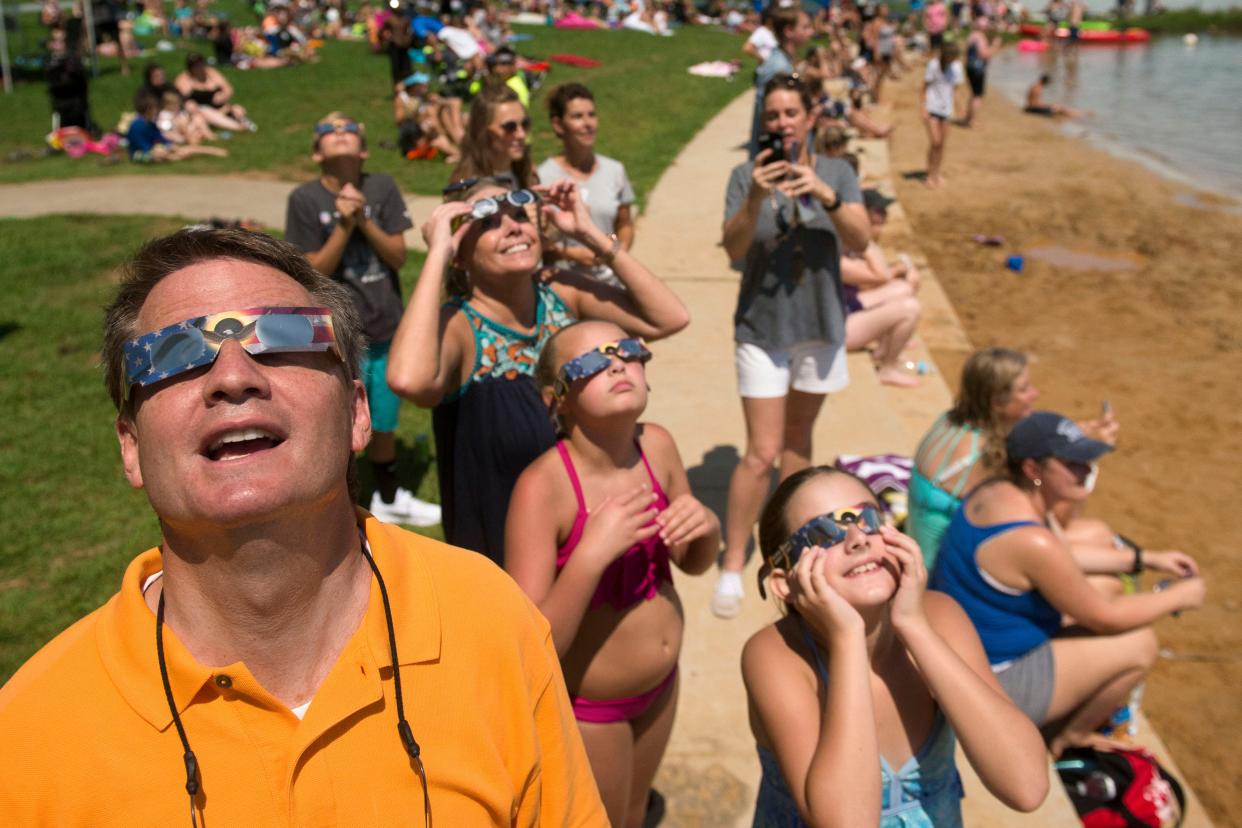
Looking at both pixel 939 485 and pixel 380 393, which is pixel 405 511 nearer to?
pixel 380 393

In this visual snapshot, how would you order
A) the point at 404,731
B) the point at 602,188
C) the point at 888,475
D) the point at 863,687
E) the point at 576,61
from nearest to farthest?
the point at 404,731
the point at 863,687
the point at 602,188
the point at 888,475
the point at 576,61

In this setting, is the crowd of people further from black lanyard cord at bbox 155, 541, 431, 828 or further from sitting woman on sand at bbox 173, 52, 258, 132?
sitting woman on sand at bbox 173, 52, 258, 132

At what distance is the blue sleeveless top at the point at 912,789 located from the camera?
247 cm

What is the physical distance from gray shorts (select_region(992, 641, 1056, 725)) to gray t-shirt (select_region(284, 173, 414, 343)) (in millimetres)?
3099

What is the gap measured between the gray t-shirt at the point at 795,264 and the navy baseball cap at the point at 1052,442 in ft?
3.12

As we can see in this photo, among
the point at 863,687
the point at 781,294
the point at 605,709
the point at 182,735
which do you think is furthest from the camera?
the point at 781,294

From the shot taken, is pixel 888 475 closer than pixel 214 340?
No

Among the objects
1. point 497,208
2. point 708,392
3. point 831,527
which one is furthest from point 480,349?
point 708,392

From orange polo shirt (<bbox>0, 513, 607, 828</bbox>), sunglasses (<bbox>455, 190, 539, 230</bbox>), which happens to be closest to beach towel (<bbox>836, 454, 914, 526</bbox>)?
sunglasses (<bbox>455, 190, 539, 230</bbox>)

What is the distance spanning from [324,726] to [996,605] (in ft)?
9.78

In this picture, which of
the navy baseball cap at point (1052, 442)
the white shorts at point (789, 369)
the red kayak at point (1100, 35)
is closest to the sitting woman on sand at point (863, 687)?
the navy baseball cap at point (1052, 442)

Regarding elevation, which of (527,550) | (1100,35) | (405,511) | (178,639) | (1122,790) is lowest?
(1122,790)

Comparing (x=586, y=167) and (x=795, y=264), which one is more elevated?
(x=586, y=167)

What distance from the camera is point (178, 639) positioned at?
1.55 meters
